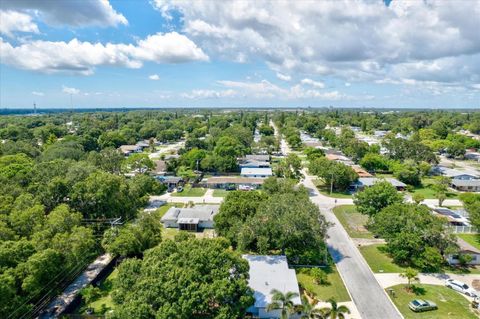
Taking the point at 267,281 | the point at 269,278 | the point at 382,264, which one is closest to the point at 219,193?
the point at 269,278

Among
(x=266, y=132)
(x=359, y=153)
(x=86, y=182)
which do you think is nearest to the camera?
(x=86, y=182)

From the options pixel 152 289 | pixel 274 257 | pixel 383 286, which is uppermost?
pixel 152 289

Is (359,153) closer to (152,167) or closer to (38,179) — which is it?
(152,167)

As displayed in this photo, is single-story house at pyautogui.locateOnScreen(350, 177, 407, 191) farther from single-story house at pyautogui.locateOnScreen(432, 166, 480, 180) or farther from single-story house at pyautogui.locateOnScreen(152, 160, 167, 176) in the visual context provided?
single-story house at pyautogui.locateOnScreen(152, 160, 167, 176)

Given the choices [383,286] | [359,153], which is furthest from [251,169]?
[383,286]

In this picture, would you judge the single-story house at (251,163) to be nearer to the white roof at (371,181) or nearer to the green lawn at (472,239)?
the white roof at (371,181)

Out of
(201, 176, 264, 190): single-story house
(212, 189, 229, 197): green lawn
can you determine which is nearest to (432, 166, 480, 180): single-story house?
(201, 176, 264, 190): single-story house
